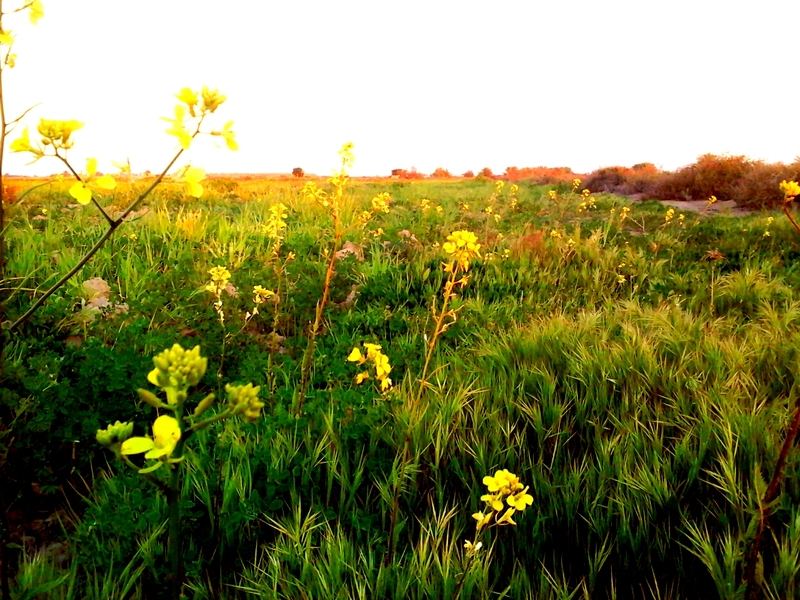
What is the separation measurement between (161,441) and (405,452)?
0.92 meters

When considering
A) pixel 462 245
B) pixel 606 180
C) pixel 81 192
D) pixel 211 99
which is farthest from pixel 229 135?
pixel 606 180

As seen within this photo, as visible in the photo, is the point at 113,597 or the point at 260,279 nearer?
the point at 113,597

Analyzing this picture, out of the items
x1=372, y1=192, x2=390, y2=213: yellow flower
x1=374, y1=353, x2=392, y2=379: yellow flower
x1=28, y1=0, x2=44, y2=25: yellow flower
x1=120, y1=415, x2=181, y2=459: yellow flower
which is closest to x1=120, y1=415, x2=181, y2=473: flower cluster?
x1=120, y1=415, x2=181, y2=459: yellow flower

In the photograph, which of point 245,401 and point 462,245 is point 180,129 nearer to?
point 245,401

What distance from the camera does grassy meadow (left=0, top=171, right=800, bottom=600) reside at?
5.56 ft

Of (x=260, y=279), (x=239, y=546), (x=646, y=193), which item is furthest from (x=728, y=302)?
(x=646, y=193)

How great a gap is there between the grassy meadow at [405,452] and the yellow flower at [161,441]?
0.78 metres

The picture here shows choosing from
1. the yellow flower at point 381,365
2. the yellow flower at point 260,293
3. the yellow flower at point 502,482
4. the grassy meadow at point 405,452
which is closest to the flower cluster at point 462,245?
the grassy meadow at point 405,452

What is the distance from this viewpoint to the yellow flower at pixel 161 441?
0.93 metres

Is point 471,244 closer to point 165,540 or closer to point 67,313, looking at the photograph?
point 165,540

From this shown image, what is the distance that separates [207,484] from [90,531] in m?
0.40

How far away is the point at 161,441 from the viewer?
0.95 m

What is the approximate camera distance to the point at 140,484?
2.01 meters

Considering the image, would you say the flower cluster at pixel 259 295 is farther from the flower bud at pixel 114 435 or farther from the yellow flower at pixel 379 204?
the flower bud at pixel 114 435
